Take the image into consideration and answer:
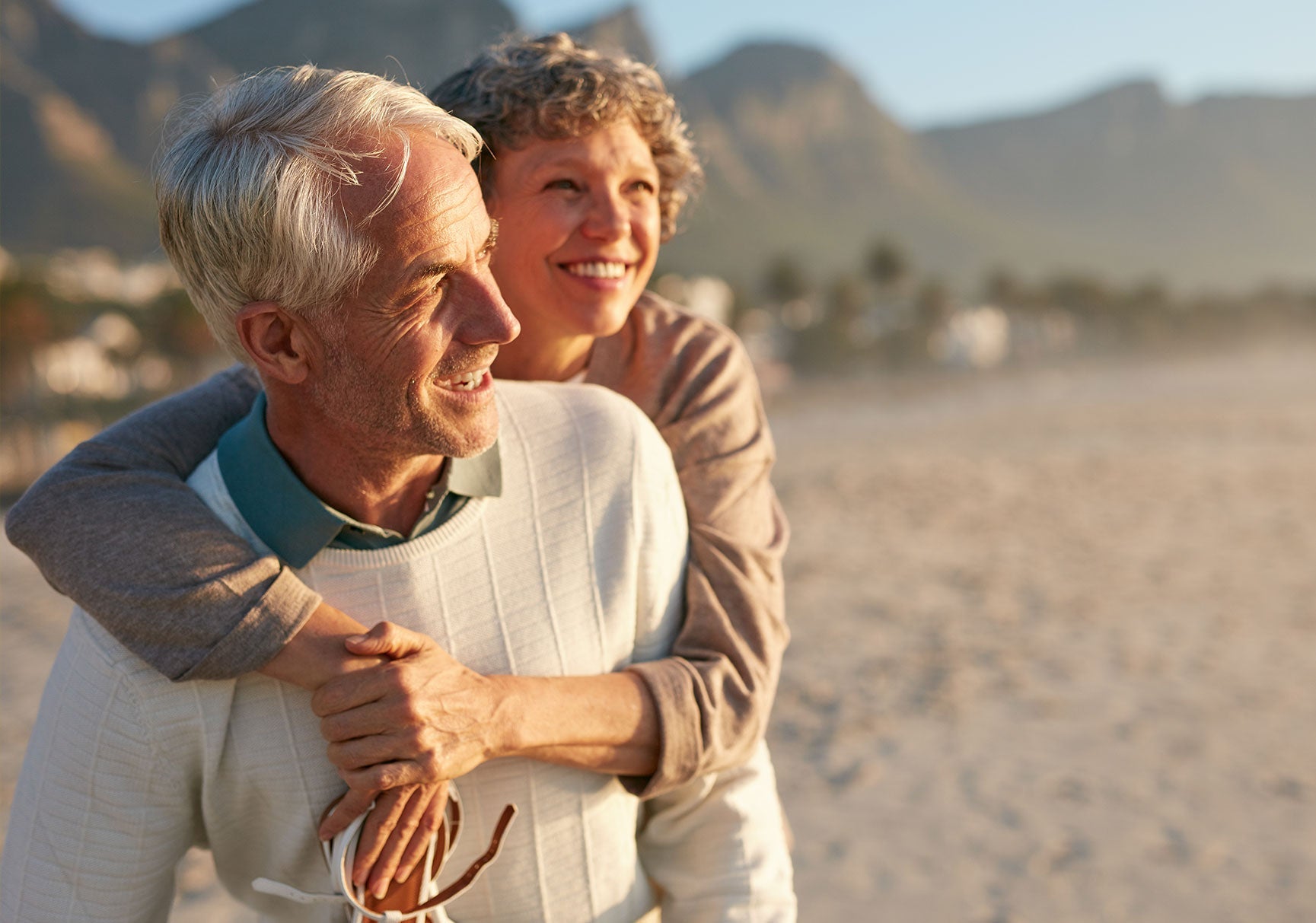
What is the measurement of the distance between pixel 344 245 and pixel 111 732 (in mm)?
749

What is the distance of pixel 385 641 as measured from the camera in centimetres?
147

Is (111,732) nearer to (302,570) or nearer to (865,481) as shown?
(302,570)

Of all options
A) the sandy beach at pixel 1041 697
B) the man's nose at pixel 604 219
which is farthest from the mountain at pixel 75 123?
the man's nose at pixel 604 219

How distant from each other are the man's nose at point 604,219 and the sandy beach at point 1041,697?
4.01 metres

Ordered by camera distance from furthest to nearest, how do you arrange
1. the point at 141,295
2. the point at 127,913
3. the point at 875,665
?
the point at 141,295
the point at 875,665
the point at 127,913

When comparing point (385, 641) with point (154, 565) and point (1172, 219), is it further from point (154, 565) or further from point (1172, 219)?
point (1172, 219)

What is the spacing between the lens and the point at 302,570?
1.60 meters

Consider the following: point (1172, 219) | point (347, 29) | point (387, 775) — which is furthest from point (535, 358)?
point (1172, 219)

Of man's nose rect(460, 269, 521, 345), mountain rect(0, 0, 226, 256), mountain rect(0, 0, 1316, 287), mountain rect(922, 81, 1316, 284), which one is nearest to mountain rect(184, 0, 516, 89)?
mountain rect(0, 0, 1316, 287)

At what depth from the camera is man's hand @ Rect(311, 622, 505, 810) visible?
1.44 m

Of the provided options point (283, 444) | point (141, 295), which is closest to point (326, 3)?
point (141, 295)

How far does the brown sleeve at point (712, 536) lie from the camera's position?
1712 millimetres

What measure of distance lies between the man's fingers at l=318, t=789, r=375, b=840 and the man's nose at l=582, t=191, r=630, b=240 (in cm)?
114

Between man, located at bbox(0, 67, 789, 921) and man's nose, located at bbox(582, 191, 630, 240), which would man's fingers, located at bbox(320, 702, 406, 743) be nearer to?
man, located at bbox(0, 67, 789, 921)
